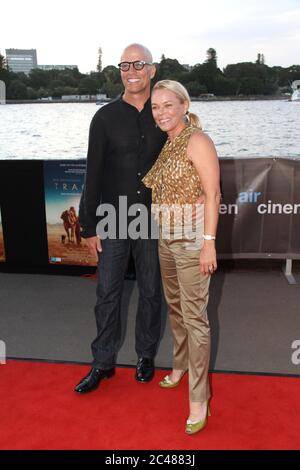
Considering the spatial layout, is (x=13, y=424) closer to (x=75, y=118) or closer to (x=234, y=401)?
(x=234, y=401)

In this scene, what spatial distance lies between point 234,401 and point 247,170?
10.2ft

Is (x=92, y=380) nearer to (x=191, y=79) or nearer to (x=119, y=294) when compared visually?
(x=119, y=294)

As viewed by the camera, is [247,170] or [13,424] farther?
[247,170]

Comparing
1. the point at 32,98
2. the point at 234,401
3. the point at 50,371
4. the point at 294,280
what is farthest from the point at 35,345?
the point at 32,98

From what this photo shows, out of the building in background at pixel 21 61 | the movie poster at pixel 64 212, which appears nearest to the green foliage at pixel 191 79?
the building in background at pixel 21 61

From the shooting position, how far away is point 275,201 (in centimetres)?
555

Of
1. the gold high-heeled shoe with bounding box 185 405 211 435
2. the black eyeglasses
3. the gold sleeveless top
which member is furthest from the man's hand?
the gold high-heeled shoe with bounding box 185 405 211 435

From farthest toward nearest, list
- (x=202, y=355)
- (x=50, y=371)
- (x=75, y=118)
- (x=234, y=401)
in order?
(x=75, y=118) < (x=50, y=371) < (x=234, y=401) < (x=202, y=355)

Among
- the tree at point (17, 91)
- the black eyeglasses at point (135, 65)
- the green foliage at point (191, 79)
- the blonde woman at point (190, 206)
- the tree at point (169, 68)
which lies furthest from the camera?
the tree at point (17, 91)

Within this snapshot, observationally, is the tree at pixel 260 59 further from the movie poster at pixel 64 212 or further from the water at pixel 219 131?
the movie poster at pixel 64 212

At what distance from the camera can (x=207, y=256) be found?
2604 mm

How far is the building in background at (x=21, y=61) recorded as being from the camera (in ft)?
64.5

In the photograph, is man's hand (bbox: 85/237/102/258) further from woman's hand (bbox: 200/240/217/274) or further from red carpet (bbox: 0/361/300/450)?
red carpet (bbox: 0/361/300/450)

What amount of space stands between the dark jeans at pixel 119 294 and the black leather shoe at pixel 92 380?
47 mm
